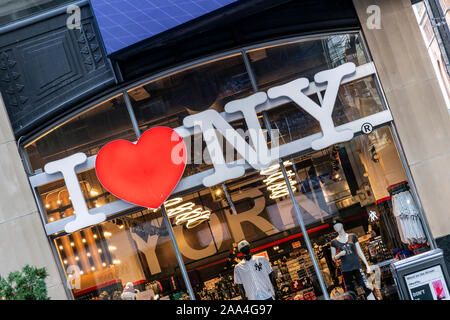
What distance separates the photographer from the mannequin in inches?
349

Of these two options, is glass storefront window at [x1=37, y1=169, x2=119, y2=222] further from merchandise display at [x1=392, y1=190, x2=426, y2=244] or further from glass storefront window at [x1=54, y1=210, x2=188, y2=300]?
merchandise display at [x1=392, y1=190, x2=426, y2=244]

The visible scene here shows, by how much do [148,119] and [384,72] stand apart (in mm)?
4067

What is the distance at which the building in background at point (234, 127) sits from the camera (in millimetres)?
9000

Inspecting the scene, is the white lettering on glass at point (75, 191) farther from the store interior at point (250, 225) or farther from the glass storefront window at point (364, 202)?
the glass storefront window at point (364, 202)

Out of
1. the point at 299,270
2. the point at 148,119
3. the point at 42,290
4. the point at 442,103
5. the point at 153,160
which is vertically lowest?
the point at 299,270

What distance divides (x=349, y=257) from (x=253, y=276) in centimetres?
163

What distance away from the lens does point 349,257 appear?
888 cm

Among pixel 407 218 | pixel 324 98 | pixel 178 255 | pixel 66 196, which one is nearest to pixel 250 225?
pixel 178 255

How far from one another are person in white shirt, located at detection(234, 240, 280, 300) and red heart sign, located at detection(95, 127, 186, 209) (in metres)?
1.60

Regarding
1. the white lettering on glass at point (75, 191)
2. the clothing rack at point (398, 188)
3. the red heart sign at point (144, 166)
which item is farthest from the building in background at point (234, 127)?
the red heart sign at point (144, 166)

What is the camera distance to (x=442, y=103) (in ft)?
29.5

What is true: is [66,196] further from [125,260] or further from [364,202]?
[364,202]
